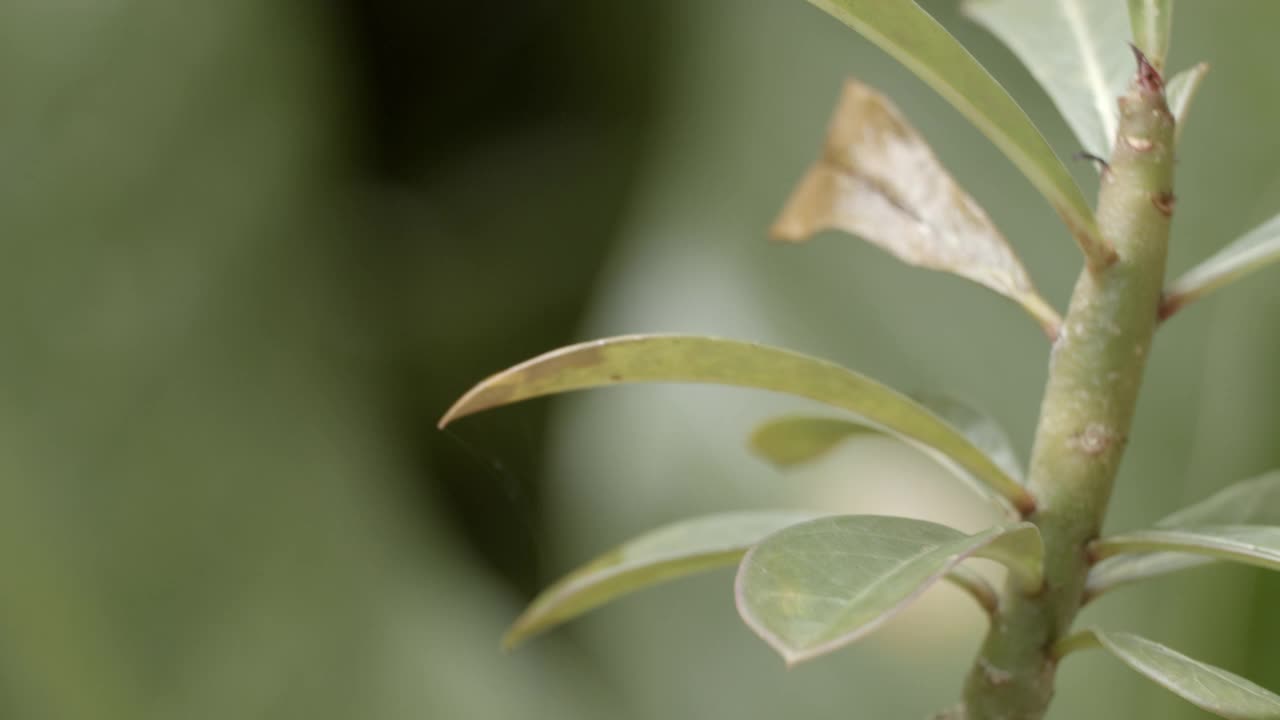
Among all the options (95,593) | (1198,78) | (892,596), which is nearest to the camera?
(892,596)

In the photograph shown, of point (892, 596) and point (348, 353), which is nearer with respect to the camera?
point (892, 596)

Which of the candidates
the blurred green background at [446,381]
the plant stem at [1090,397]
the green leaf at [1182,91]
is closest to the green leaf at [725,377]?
the plant stem at [1090,397]

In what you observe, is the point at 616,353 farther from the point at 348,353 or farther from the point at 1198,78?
the point at 348,353

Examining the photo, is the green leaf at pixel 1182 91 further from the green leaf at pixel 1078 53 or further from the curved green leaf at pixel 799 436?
the curved green leaf at pixel 799 436

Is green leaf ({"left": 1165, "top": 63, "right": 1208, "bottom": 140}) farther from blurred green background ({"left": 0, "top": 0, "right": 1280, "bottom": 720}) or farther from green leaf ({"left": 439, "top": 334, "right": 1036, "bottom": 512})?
blurred green background ({"left": 0, "top": 0, "right": 1280, "bottom": 720})

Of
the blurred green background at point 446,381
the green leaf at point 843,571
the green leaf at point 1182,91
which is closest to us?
the green leaf at point 843,571

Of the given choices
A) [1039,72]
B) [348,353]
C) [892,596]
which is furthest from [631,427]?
[892,596]
